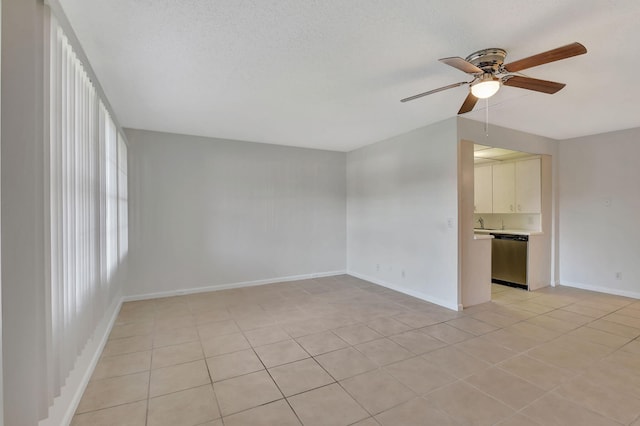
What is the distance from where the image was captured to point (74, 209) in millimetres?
1889

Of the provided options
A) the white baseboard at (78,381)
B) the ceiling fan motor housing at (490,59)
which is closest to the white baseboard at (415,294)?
the ceiling fan motor housing at (490,59)

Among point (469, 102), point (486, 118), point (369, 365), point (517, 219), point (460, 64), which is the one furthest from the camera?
point (517, 219)

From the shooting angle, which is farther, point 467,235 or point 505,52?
point 467,235

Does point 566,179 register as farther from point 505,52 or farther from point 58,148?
point 58,148

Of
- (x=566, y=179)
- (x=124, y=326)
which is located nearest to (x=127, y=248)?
(x=124, y=326)

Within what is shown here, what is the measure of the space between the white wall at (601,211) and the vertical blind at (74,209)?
21.3 ft

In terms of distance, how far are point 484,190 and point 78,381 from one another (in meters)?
6.44

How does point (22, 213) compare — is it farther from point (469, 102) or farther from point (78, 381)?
point (469, 102)

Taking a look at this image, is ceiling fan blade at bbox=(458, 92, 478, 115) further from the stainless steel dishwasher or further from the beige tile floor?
the stainless steel dishwasher

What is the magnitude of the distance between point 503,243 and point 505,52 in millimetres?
3884

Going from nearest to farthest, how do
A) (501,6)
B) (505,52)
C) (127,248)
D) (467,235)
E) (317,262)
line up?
1. (501,6)
2. (505,52)
3. (467,235)
4. (127,248)
5. (317,262)

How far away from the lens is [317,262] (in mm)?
5832

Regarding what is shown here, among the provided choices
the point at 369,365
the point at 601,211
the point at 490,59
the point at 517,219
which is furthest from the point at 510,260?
the point at 490,59

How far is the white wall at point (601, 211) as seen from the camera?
14.3 feet
